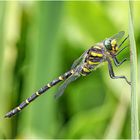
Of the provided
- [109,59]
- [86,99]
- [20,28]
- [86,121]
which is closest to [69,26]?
[20,28]

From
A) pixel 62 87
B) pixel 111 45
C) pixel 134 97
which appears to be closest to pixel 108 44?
pixel 111 45

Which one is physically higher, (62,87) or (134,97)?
(62,87)

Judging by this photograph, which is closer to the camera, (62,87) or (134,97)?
(134,97)

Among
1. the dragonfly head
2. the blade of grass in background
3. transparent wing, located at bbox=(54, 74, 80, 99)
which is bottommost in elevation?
the blade of grass in background

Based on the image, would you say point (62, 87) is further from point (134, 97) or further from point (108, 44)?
point (134, 97)

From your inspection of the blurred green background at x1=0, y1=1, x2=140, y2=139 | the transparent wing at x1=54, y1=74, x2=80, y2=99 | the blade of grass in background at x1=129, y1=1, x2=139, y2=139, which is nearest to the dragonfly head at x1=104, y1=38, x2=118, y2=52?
the transparent wing at x1=54, y1=74, x2=80, y2=99

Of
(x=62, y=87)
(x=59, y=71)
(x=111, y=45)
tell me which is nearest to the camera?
(x=111, y=45)

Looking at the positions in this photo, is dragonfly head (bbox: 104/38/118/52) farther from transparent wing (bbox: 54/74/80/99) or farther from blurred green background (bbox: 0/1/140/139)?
blurred green background (bbox: 0/1/140/139)

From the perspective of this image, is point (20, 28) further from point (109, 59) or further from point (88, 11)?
point (109, 59)
